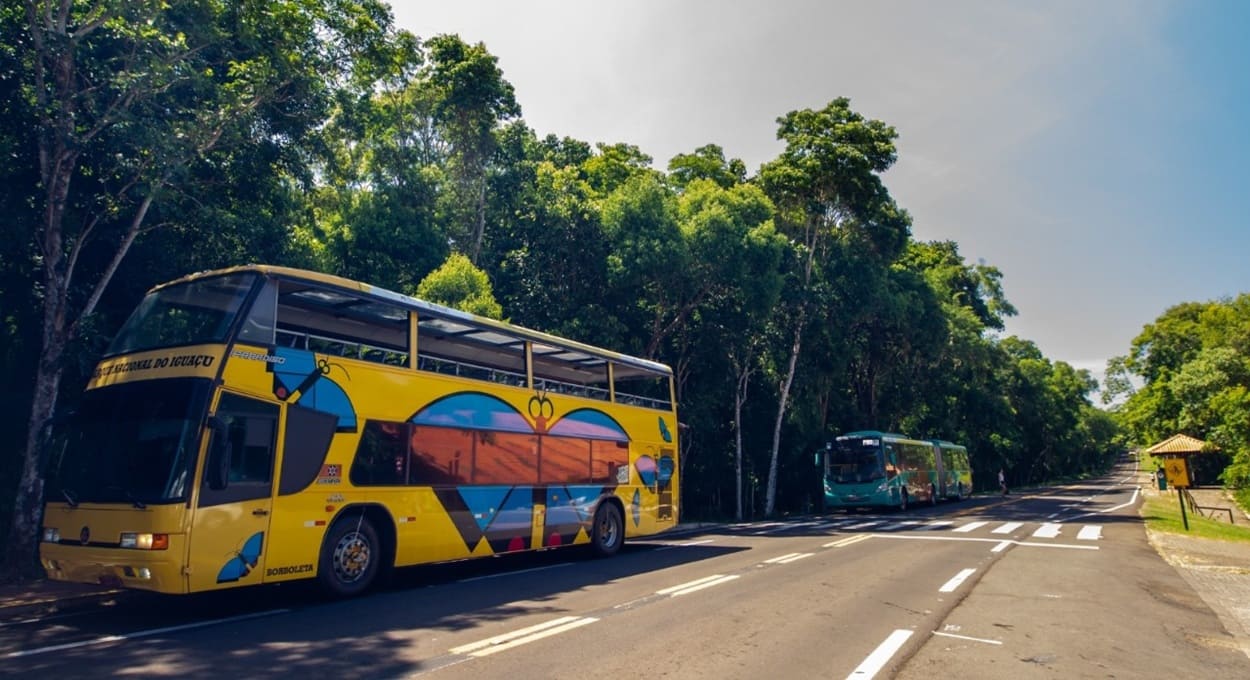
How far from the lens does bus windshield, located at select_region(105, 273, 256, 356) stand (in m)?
8.61

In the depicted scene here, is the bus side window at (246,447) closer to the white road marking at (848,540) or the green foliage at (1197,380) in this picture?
the white road marking at (848,540)

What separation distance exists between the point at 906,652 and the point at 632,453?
956cm

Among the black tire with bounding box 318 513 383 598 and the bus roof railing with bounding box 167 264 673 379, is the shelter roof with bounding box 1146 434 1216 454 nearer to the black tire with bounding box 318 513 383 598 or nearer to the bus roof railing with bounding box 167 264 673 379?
the bus roof railing with bounding box 167 264 673 379

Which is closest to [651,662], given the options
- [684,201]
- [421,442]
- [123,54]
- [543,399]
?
[421,442]

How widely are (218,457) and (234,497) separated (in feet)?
1.81

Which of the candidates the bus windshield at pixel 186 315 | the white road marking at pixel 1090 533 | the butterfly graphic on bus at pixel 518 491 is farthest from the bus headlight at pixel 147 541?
the white road marking at pixel 1090 533

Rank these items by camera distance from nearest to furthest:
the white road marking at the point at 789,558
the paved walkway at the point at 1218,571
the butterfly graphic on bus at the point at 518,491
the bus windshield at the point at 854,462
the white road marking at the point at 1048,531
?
1. the paved walkway at the point at 1218,571
2. the butterfly graphic on bus at the point at 518,491
3. the white road marking at the point at 789,558
4. the white road marking at the point at 1048,531
5. the bus windshield at the point at 854,462

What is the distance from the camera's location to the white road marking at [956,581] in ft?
33.4

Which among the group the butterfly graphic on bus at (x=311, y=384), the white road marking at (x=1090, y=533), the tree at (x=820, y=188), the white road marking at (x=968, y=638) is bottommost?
the white road marking at (x=1090, y=533)

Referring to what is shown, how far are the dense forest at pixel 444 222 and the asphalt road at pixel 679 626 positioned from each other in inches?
238

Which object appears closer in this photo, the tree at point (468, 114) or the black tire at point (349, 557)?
the black tire at point (349, 557)

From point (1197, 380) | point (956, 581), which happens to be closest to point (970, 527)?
point (956, 581)

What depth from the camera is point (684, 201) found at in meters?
26.0

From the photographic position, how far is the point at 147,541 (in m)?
7.62
